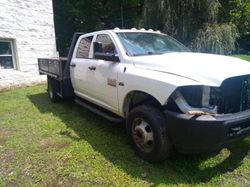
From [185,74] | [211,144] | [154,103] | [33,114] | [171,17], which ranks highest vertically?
[171,17]

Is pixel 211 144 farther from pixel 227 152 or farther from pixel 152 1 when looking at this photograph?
pixel 152 1

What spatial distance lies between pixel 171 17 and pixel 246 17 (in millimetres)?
16702

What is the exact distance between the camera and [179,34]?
46.6ft

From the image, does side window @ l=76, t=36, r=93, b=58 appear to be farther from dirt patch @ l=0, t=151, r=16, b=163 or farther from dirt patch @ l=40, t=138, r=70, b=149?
dirt patch @ l=0, t=151, r=16, b=163

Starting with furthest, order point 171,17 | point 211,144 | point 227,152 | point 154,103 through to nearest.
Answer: point 171,17
point 227,152
point 154,103
point 211,144

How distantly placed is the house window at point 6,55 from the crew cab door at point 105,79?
719cm

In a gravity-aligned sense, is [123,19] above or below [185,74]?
above

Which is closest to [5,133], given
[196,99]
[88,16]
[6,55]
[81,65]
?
[81,65]

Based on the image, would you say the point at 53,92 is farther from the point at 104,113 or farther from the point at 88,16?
the point at 88,16

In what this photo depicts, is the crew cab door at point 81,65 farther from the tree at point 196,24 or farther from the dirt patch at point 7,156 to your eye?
the tree at point 196,24

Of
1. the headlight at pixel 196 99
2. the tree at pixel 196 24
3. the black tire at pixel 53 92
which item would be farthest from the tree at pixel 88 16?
the headlight at pixel 196 99

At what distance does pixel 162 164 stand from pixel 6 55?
31.5 feet

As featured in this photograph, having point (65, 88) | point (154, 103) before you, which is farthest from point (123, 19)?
point (154, 103)

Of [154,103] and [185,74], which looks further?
[154,103]
